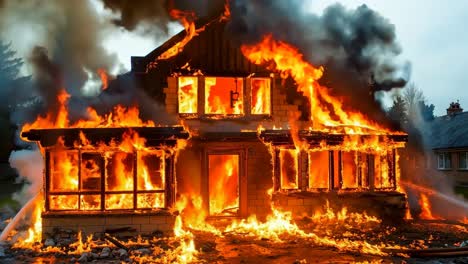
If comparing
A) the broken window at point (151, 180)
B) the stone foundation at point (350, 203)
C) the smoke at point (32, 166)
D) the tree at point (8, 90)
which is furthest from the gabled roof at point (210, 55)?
the tree at point (8, 90)

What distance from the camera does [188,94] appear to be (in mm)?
15102

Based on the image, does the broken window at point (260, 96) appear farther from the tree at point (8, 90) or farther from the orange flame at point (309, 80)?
the tree at point (8, 90)

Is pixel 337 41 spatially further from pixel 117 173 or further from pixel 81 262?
pixel 81 262

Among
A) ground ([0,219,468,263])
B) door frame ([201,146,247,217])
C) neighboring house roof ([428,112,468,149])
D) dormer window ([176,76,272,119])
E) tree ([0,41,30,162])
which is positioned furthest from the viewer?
neighboring house roof ([428,112,468,149])

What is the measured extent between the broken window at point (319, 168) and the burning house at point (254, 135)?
0.03m

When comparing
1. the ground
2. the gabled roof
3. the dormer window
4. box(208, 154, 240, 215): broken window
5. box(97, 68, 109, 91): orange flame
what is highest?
the gabled roof

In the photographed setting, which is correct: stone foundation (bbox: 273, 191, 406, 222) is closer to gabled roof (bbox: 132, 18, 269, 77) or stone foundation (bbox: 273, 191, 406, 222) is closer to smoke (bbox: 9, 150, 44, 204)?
gabled roof (bbox: 132, 18, 269, 77)

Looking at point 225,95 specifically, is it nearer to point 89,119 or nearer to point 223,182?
point 223,182

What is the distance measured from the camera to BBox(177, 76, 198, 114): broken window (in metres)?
15.0

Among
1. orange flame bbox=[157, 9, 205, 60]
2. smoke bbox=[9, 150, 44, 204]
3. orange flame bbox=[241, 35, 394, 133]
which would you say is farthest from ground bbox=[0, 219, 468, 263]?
orange flame bbox=[157, 9, 205, 60]

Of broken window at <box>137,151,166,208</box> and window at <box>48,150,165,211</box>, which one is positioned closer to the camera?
window at <box>48,150,165,211</box>

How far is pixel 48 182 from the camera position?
12258mm

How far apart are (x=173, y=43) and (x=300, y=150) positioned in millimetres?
5580

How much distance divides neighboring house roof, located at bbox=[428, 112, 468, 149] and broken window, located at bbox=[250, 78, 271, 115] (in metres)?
23.4
